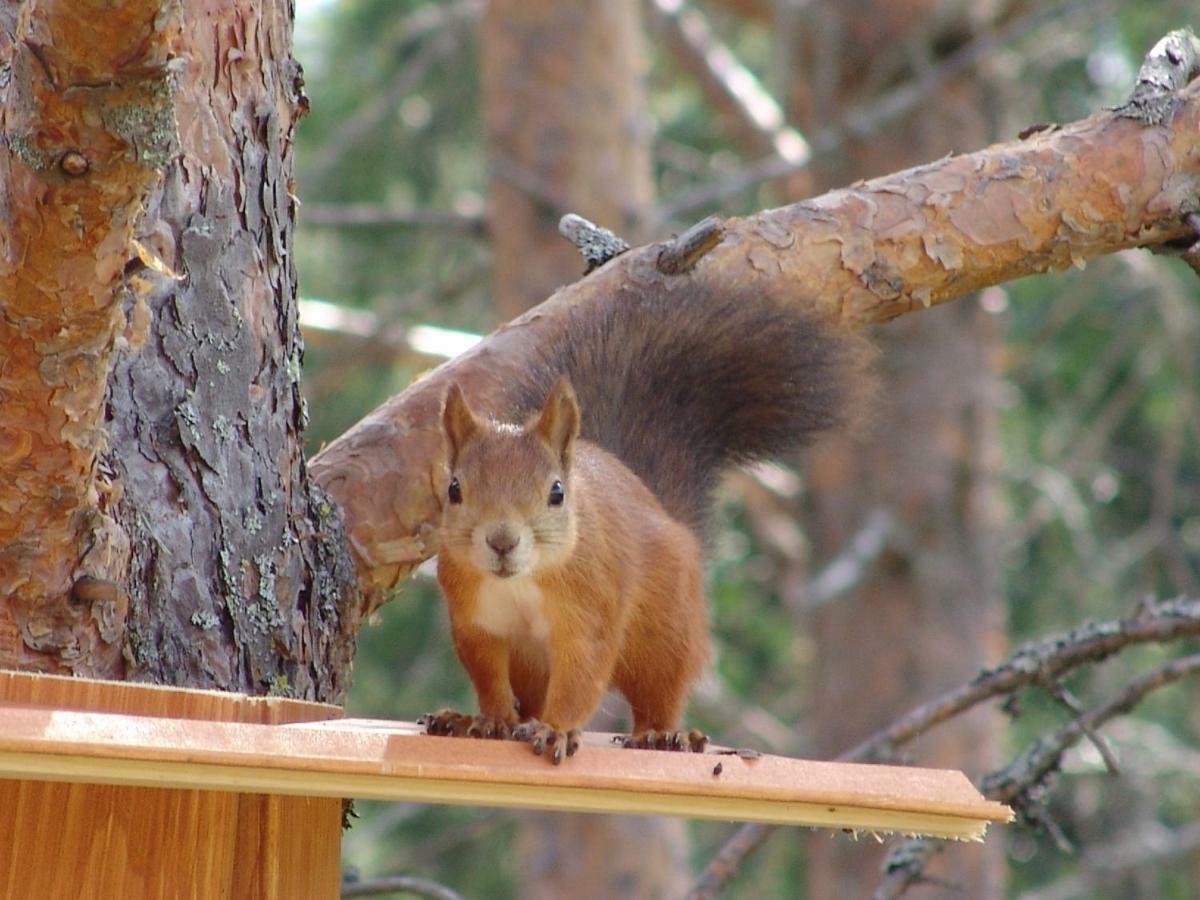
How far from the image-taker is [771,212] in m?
2.30

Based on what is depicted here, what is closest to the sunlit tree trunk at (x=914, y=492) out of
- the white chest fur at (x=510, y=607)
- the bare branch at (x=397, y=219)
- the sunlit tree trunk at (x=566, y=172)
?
the sunlit tree trunk at (x=566, y=172)

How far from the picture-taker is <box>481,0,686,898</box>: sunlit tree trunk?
4789 millimetres

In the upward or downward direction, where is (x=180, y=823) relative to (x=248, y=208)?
downward

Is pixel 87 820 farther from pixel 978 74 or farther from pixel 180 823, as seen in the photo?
pixel 978 74

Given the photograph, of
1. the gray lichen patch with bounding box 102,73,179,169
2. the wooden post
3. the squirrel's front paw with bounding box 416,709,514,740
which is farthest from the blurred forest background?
the gray lichen patch with bounding box 102,73,179,169

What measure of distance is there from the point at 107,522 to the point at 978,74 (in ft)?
14.1

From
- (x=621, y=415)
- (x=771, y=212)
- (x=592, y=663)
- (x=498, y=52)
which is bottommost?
(x=592, y=663)

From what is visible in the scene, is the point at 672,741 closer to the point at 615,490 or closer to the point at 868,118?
the point at 615,490

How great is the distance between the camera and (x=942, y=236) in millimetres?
2244

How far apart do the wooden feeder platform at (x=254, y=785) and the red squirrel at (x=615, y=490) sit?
0.10 m

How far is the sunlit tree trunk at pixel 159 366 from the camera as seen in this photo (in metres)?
1.20

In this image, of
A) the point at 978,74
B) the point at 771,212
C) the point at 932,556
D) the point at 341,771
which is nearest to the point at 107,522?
the point at 341,771

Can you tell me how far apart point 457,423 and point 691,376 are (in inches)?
15.6

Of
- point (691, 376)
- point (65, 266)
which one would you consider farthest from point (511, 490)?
point (65, 266)
